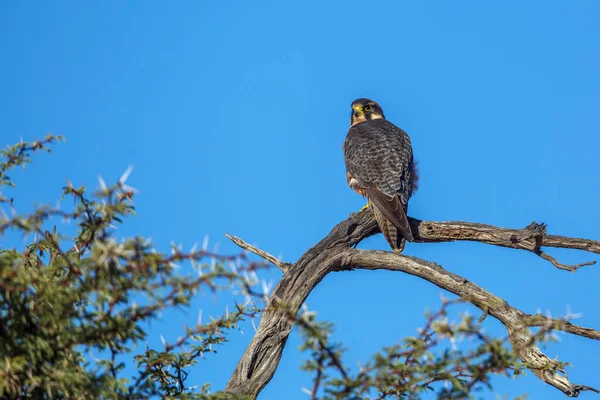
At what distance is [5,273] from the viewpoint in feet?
9.78

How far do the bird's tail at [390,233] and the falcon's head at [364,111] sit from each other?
3.20m

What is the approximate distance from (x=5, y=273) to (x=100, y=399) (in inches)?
26.1

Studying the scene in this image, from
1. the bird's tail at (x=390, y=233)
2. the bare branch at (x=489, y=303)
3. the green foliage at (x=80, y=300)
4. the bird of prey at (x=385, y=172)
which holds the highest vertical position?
the bird of prey at (x=385, y=172)

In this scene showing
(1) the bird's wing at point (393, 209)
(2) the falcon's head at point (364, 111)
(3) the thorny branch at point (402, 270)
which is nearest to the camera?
(3) the thorny branch at point (402, 270)

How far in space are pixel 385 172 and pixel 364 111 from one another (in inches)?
103

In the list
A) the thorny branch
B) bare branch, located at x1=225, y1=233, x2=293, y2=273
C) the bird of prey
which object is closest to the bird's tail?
the bird of prey

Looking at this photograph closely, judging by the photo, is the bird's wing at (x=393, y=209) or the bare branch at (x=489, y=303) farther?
the bird's wing at (x=393, y=209)

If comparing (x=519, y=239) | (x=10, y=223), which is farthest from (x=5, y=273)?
(x=519, y=239)

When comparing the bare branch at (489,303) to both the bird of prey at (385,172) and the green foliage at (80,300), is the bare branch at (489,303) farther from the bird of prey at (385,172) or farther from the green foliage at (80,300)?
the green foliage at (80,300)

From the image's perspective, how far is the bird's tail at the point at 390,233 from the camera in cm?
728

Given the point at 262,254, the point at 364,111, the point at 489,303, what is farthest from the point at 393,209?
the point at 364,111

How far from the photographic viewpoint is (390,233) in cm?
730

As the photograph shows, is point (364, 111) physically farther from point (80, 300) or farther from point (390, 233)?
point (80, 300)

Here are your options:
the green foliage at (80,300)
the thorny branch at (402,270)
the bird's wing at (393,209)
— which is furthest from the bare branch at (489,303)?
the green foliage at (80,300)
